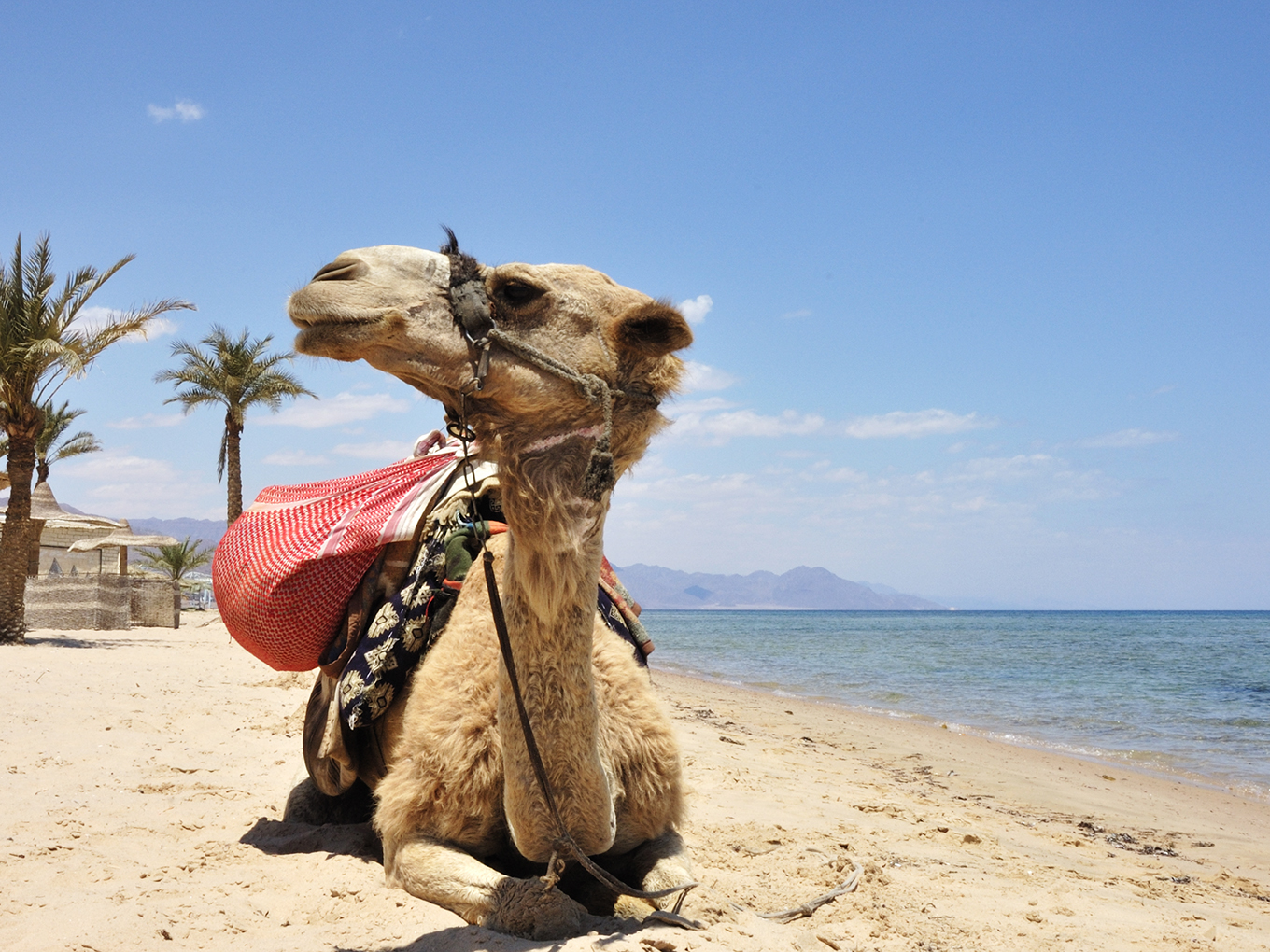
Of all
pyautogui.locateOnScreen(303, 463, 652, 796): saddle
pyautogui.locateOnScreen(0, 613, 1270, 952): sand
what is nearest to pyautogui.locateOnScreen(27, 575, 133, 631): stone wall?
pyautogui.locateOnScreen(0, 613, 1270, 952): sand

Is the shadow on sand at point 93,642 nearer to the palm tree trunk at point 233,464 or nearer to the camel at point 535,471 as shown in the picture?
the palm tree trunk at point 233,464

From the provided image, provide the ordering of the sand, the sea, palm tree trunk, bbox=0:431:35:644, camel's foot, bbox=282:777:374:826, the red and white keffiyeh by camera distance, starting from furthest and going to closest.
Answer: palm tree trunk, bbox=0:431:35:644
the sea
camel's foot, bbox=282:777:374:826
the red and white keffiyeh
the sand

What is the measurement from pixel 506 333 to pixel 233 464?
24637 millimetres

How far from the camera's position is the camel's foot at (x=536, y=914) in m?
2.71

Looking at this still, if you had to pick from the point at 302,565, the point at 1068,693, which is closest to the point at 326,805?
the point at 302,565

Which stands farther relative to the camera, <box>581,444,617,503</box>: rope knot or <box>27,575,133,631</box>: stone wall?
<box>27,575,133,631</box>: stone wall

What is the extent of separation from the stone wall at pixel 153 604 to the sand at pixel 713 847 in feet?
37.2

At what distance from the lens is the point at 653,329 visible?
2.50 metres

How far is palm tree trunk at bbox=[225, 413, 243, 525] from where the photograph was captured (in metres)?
24.6

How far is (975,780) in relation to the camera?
885cm

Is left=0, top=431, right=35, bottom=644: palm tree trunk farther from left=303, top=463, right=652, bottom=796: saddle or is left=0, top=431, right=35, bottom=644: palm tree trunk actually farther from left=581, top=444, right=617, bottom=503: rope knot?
left=581, top=444, right=617, bottom=503: rope knot

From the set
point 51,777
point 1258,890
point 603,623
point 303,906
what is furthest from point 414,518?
point 1258,890

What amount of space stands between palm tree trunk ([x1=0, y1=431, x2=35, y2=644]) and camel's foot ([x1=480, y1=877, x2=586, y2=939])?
15611 millimetres

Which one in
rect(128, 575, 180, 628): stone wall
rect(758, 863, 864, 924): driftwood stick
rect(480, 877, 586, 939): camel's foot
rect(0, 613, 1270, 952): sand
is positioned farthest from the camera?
rect(128, 575, 180, 628): stone wall
